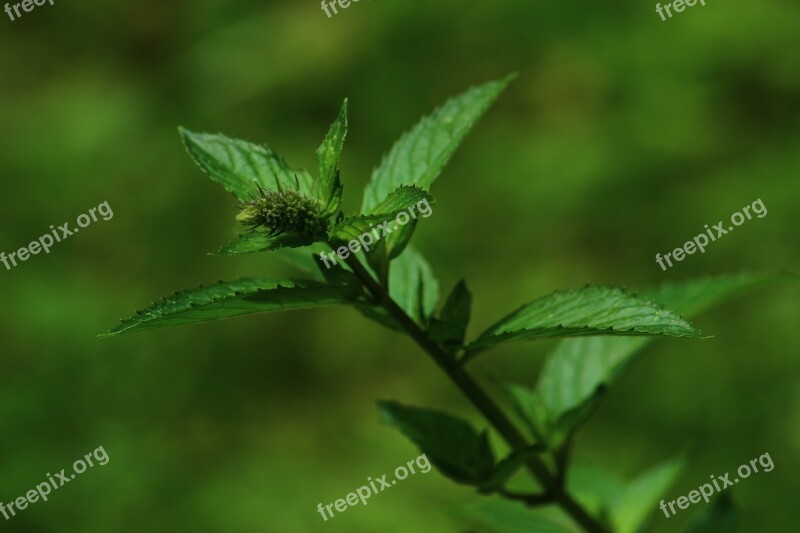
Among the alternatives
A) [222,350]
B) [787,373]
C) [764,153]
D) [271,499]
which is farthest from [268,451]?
[764,153]

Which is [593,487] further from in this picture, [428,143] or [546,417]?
[428,143]

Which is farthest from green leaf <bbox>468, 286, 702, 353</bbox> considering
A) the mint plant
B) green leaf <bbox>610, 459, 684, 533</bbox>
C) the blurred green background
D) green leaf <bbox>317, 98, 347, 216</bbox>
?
the blurred green background

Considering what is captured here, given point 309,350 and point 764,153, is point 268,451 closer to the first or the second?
point 309,350

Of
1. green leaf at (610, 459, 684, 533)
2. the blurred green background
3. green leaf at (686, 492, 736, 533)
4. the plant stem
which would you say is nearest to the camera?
the plant stem

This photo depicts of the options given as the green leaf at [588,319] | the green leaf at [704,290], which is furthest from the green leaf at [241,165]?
the green leaf at [704,290]

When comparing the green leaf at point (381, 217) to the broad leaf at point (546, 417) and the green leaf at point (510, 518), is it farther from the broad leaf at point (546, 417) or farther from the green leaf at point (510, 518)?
the green leaf at point (510, 518)

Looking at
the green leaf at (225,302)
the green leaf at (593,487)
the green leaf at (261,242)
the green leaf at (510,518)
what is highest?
the green leaf at (261,242)

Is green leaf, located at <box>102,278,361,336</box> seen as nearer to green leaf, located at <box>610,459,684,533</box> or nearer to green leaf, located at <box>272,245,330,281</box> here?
green leaf, located at <box>272,245,330,281</box>
